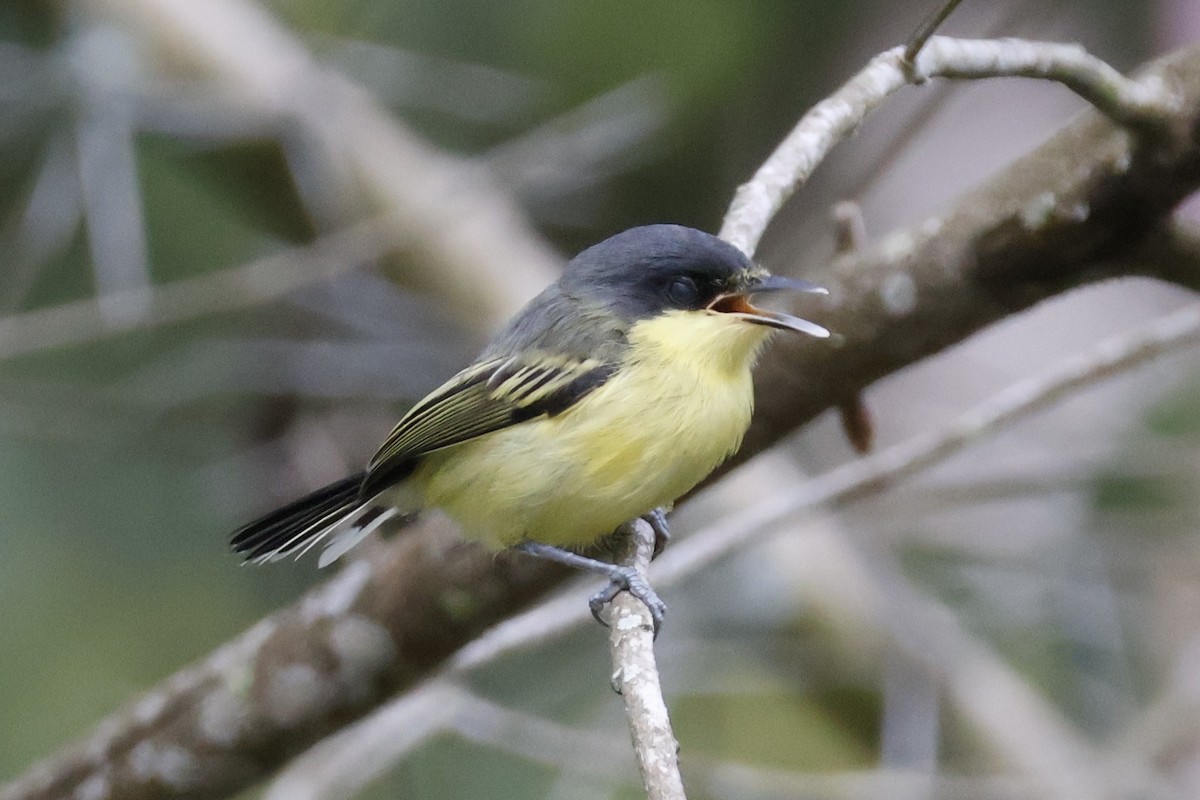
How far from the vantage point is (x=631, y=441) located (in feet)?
8.84

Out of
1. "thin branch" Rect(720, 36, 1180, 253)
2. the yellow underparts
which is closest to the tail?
the yellow underparts

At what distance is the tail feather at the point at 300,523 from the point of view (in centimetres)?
321

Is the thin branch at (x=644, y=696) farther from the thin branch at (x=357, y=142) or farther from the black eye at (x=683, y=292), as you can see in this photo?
Answer: the thin branch at (x=357, y=142)

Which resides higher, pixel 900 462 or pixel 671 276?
pixel 671 276

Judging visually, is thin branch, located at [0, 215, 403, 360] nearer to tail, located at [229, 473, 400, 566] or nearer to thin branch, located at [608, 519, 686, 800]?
A: tail, located at [229, 473, 400, 566]

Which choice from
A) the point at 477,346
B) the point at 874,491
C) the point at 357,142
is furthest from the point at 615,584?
the point at 357,142

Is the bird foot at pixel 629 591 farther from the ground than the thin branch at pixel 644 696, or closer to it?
farther from the ground

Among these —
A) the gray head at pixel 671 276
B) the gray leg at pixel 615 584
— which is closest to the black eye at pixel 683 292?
the gray head at pixel 671 276

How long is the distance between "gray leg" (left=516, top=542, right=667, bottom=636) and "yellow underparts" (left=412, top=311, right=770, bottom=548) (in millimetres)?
51

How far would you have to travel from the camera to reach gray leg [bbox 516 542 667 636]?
2.52m

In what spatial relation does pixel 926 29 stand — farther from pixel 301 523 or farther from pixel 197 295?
pixel 197 295

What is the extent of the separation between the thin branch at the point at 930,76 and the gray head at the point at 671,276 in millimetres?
86

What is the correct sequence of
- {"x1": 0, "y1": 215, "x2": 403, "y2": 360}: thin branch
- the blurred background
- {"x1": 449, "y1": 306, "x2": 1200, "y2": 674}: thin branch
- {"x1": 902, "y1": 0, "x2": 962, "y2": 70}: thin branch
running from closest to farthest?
1. {"x1": 902, "y1": 0, "x2": 962, "y2": 70}: thin branch
2. {"x1": 449, "y1": 306, "x2": 1200, "y2": 674}: thin branch
3. {"x1": 0, "y1": 215, "x2": 403, "y2": 360}: thin branch
4. the blurred background

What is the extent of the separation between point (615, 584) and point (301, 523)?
983mm
